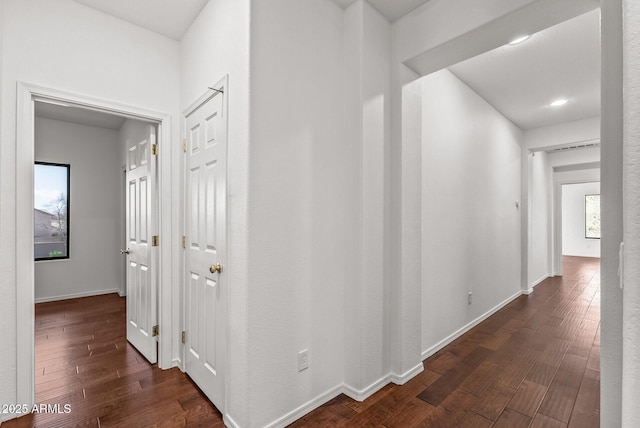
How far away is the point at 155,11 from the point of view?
226 centimetres

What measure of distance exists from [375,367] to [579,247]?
38.7 ft

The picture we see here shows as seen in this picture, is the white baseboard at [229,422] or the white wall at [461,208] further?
the white wall at [461,208]

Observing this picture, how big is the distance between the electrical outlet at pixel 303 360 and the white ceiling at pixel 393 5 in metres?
2.42

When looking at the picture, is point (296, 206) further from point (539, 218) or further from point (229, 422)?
point (539, 218)

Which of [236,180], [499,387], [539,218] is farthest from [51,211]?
[539,218]

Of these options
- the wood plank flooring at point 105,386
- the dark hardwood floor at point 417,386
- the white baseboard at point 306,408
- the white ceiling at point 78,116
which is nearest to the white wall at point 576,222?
the dark hardwood floor at point 417,386

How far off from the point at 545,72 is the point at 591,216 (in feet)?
31.6

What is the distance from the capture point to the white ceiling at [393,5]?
213 cm

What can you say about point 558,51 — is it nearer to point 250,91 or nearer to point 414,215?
point 414,215

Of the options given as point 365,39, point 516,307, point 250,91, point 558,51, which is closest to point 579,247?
point 516,307

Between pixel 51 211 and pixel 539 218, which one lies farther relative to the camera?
pixel 539 218

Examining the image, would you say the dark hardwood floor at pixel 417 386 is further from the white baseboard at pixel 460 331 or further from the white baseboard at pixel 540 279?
the white baseboard at pixel 540 279

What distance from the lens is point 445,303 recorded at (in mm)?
3049

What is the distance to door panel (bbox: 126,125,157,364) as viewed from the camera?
262cm
